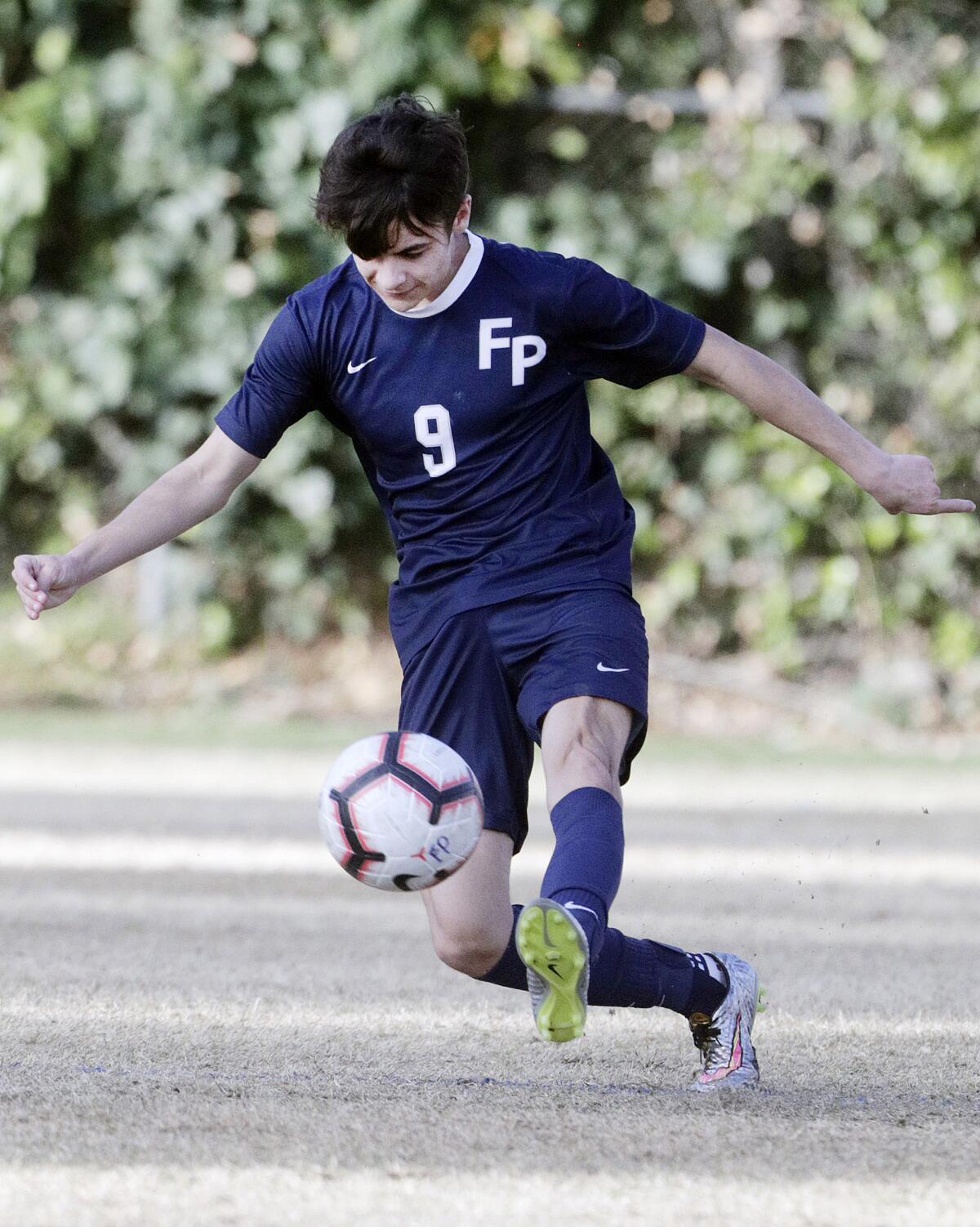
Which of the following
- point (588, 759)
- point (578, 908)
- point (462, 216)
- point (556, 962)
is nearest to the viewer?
point (556, 962)

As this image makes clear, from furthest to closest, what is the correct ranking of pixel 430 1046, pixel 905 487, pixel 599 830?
1. pixel 430 1046
2. pixel 905 487
3. pixel 599 830

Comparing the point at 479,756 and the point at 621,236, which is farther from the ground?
the point at 621,236

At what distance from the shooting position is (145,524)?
3578mm

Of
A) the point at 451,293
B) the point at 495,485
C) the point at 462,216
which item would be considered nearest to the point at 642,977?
the point at 495,485

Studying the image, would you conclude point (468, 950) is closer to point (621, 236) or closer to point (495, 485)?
point (495, 485)

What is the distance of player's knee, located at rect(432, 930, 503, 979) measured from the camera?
136 inches

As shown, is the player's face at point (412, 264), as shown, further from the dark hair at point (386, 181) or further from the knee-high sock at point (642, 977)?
the knee-high sock at point (642, 977)

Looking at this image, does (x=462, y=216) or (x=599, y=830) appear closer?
(x=599, y=830)

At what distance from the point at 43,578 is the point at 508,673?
2.93 ft

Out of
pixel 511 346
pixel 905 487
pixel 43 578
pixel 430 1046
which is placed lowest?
pixel 430 1046

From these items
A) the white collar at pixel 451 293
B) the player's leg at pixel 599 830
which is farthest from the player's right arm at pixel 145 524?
the player's leg at pixel 599 830

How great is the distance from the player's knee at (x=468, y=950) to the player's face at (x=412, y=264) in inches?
47.5

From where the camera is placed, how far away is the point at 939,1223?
253 centimetres

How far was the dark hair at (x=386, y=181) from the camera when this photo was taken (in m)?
3.25
